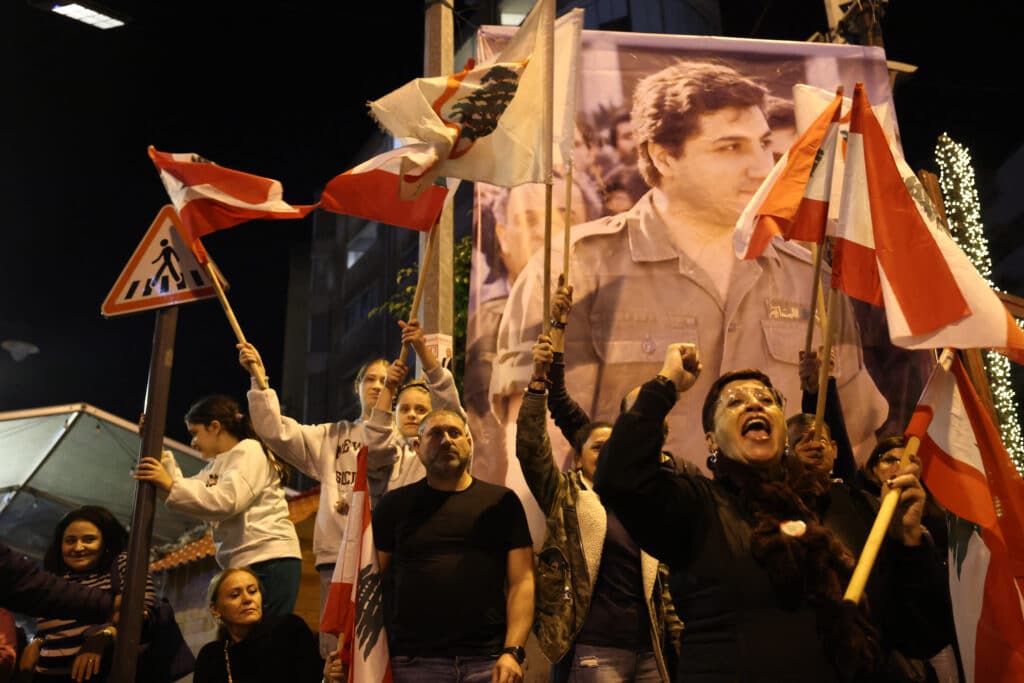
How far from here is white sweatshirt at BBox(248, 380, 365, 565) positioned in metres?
5.45

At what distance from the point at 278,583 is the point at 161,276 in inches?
67.5

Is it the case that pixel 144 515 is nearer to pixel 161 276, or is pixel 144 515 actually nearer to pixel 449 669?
pixel 161 276

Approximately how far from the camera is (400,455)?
5.52 m

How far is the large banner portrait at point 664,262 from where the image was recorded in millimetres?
6582

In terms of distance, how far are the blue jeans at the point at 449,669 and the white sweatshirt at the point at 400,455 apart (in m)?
1.22

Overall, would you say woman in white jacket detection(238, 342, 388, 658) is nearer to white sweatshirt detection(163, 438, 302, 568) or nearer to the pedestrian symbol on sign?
white sweatshirt detection(163, 438, 302, 568)

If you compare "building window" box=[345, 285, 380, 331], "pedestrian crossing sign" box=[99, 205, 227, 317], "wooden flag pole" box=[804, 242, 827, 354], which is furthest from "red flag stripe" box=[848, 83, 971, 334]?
"building window" box=[345, 285, 380, 331]

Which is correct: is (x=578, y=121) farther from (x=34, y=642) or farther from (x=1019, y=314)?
(x=34, y=642)

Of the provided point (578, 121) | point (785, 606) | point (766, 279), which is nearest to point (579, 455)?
point (785, 606)

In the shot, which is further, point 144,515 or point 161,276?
point 161,276

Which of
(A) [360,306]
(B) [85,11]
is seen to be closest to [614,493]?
(B) [85,11]

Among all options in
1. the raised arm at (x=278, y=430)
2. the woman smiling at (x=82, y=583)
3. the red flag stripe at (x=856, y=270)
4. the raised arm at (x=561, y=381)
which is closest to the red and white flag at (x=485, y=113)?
the raised arm at (x=561, y=381)

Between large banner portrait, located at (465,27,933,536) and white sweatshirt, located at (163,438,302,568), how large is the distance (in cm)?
127

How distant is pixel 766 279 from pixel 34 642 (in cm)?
474
